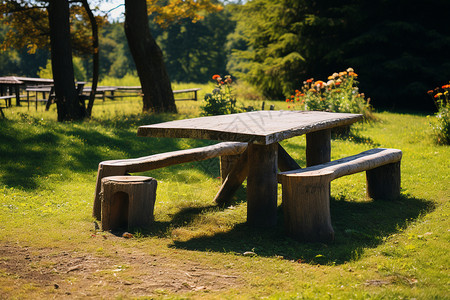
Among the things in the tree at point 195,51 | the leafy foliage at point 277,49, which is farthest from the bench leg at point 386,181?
the tree at point 195,51

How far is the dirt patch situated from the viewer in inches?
126

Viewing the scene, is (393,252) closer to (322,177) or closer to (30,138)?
(322,177)

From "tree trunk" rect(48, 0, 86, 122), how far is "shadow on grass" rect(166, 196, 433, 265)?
256 inches

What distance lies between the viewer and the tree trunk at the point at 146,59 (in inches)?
476

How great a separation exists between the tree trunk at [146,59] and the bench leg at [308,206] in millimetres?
8610

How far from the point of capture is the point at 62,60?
10.3m

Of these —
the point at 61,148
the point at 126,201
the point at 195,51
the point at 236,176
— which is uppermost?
the point at 195,51

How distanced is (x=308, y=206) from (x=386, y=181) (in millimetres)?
1902

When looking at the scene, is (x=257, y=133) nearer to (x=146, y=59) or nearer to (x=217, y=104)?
(x=217, y=104)

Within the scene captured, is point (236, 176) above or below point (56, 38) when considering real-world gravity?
below

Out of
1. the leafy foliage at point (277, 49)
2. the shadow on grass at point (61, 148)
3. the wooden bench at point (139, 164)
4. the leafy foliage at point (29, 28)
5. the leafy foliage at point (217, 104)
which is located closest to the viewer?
the wooden bench at point (139, 164)

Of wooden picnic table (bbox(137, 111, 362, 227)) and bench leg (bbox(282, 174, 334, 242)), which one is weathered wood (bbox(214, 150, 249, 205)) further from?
bench leg (bbox(282, 174, 334, 242))

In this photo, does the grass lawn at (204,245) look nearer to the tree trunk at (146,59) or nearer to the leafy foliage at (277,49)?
the tree trunk at (146,59)

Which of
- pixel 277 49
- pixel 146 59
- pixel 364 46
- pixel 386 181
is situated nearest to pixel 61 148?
pixel 146 59
